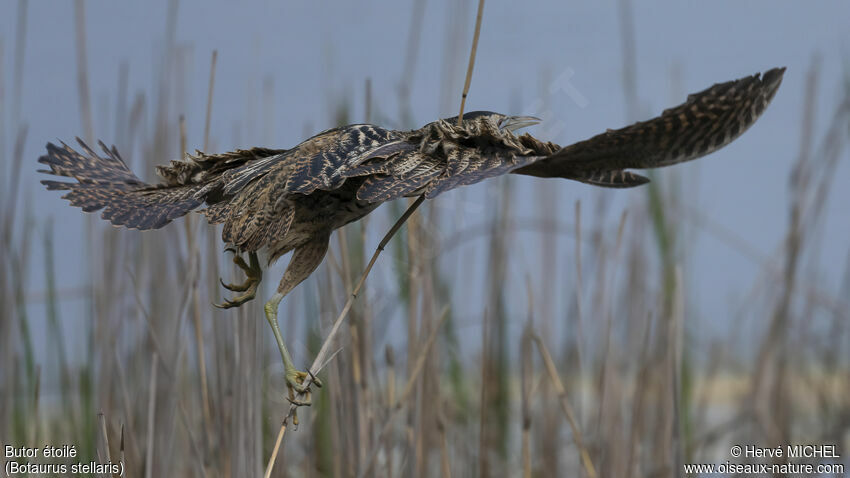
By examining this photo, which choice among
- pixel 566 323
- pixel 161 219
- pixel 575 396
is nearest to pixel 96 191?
pixel 161 219

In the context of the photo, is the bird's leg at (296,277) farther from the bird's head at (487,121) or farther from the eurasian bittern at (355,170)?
the bird's head at (487,121)

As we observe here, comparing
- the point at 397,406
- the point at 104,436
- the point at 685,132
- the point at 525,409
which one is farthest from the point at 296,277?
the point at 525,409

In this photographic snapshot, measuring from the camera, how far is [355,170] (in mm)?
650

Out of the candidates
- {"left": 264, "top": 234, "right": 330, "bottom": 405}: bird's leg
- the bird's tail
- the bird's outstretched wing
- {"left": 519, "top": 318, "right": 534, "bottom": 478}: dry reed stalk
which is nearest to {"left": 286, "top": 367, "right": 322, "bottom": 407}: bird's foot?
{"left": 264, "top": 234, "right": 330, "bottom": 405}: bird's leg

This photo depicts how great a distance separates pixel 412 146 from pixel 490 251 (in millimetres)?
1162

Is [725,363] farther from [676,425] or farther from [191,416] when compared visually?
[191,416]

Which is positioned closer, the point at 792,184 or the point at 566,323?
the point at 792,184

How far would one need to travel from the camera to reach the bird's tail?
70 cm

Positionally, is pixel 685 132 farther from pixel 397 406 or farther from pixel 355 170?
pixel 397 406

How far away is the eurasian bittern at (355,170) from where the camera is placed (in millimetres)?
601

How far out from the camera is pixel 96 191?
0.76 metres

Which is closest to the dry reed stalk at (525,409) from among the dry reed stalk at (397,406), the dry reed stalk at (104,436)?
the dry reed stalk at (397,406)

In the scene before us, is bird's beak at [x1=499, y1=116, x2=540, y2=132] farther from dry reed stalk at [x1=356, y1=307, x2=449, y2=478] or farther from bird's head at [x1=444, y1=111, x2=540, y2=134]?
dry reed stalk at [x1=356, y1=307, x2=449, y2=478]

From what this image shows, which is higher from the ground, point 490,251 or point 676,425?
point 490,251
